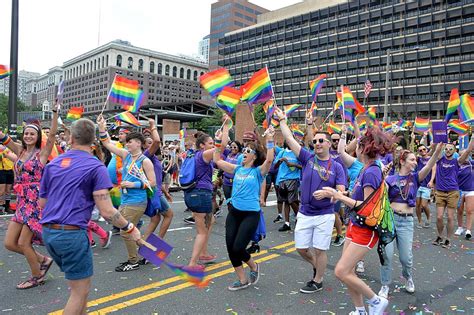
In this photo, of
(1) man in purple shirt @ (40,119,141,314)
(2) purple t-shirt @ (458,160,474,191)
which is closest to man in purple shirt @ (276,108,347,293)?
(1) man in purple shirt @ (40,119,141,314)

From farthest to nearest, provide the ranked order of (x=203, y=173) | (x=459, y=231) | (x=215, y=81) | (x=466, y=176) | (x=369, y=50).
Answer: (x=369, y=50)
(x=459, y=231)
(x=466, y=176)
(x=215, y=81)
(x=203, y=173)

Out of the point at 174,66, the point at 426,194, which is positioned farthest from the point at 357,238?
the point at 174,66

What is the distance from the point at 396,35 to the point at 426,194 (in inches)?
2908

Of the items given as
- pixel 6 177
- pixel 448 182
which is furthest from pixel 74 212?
pixel 6 177

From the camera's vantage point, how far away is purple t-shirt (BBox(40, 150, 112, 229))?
2.89 m

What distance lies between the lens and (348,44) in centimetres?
8044

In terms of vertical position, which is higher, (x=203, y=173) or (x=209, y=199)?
(x=203, y=173)

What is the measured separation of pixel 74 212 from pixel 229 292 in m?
2.25

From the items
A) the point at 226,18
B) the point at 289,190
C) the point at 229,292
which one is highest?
the point at 226,18

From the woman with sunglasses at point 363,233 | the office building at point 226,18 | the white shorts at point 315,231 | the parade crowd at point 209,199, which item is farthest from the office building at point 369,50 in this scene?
the woman with sunglasses at point 363,233

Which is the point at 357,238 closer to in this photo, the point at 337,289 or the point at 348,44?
the point at 337,289

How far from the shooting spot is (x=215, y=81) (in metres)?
5.93

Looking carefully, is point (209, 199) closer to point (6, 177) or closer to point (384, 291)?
point (384, 291)

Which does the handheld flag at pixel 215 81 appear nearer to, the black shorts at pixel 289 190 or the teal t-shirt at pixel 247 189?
the teal t-shirt at pixel 247 189
